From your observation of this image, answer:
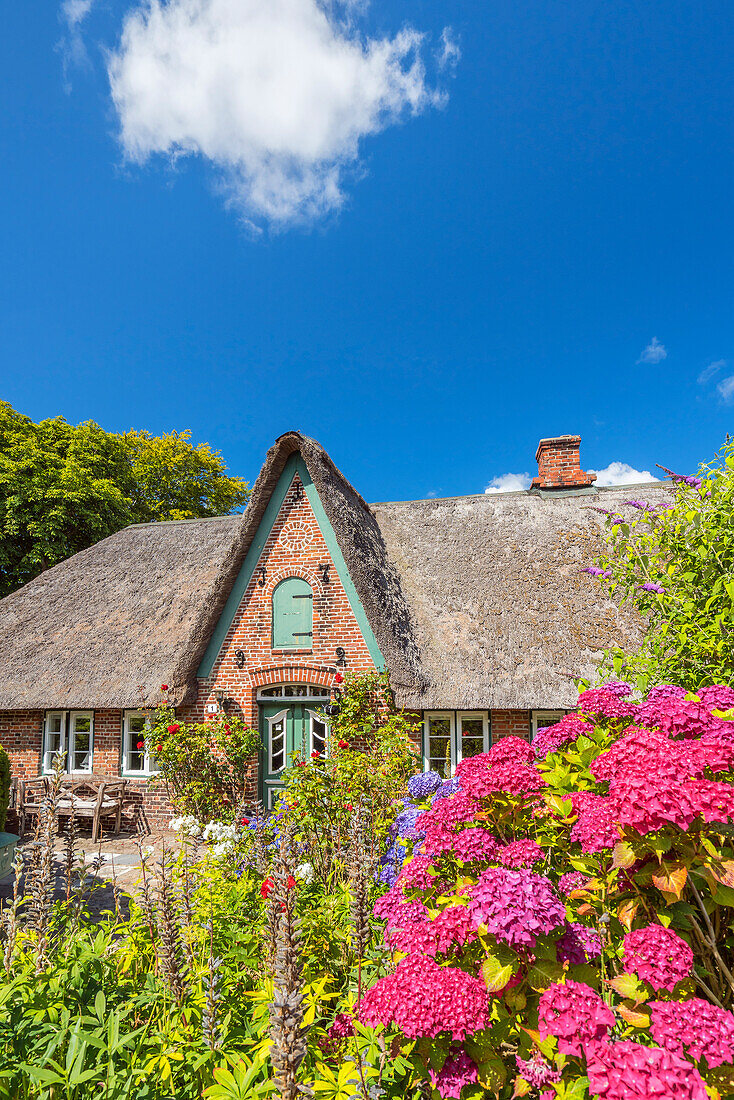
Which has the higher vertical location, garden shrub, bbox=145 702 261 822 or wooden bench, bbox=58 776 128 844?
garden shrub, bbox=145 702 261 822

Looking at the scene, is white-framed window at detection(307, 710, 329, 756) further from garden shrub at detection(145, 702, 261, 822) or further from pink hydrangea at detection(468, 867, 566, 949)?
pink hydrangea at detection(468, 867, 566, 949)

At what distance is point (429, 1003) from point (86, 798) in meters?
10.5

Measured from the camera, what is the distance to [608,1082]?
129 centimetres

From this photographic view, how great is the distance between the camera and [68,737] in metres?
10.7

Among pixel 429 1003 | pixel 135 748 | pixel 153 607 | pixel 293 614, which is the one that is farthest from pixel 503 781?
pixel 153 607

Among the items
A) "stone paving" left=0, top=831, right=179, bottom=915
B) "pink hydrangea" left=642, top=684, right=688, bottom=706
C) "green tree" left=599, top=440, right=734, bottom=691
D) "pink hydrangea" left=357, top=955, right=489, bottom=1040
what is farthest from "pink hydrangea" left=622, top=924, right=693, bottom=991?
"stone paving" left=0, top=831, right=179, bottom=915

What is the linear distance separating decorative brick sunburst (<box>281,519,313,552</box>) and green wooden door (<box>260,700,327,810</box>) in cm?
261

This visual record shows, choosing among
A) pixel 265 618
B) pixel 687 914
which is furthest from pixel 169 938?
pixel 265 618

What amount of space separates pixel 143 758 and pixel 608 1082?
10494mm

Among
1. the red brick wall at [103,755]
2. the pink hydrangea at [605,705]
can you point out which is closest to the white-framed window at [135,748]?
the red brick wall at [103,755]

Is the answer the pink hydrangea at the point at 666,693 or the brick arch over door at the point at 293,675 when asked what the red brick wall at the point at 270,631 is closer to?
the brick arch over door at the point at 293,675

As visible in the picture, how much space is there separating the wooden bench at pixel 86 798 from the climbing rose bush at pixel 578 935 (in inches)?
343

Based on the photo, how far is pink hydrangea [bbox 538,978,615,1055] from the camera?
1.48 m

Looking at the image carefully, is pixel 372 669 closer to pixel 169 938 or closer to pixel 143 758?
pixel 143 758
